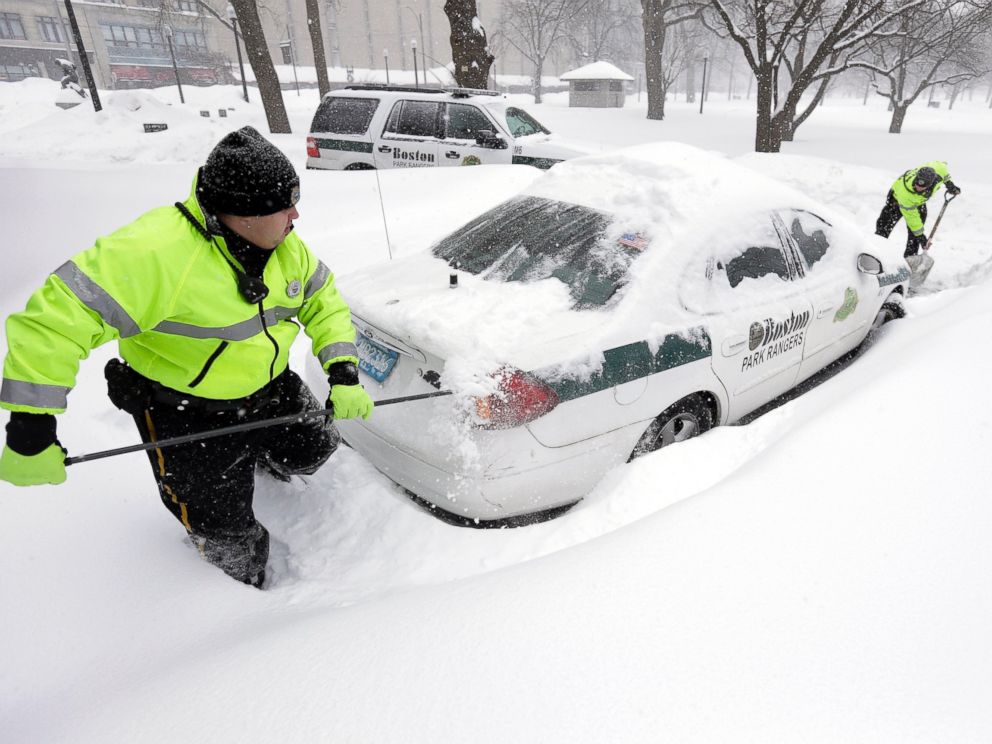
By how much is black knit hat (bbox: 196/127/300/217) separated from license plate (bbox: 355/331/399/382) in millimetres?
880

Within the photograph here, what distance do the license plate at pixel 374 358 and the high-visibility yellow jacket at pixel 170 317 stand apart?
269 mm

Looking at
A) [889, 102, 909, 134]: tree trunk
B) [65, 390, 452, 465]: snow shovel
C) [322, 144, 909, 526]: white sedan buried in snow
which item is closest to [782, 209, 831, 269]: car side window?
[322, 144, 909, 526]: white sedan buried in snow

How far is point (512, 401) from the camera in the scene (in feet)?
7.14

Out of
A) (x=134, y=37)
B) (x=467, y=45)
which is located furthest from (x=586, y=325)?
(x=134, y=37)

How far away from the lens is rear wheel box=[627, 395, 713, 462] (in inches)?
104

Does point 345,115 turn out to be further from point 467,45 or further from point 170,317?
point 170,317

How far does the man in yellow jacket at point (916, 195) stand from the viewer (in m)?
5.62

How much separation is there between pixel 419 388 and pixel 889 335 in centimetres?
338

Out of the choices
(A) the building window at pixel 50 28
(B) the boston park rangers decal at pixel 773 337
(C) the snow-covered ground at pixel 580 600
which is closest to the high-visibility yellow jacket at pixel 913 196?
(C) the snow-covered ground at pixel 580 600

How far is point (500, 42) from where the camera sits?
57.2 meters

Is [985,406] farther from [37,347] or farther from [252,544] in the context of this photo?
[37,347]

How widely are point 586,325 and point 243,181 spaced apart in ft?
4.61

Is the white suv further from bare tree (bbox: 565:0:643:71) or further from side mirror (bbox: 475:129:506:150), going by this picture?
bare tree (bbox: 565:0:643:71)

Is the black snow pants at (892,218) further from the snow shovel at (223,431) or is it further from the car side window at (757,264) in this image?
the snow shovel at (223,431)
